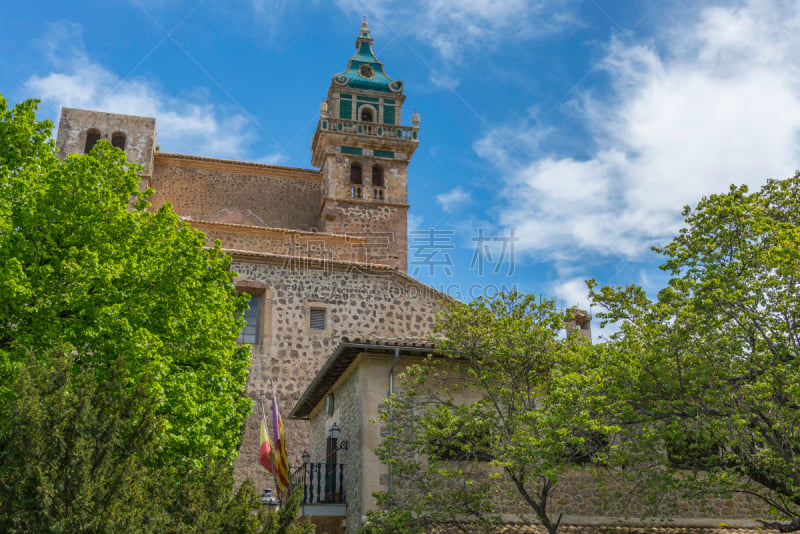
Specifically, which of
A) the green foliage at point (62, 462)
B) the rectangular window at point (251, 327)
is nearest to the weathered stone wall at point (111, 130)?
the rectangular window at point (251, 327)

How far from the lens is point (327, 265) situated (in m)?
23.7

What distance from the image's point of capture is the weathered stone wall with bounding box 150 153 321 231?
102 ft

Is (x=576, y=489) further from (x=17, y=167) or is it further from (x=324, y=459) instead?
(x=17, y=167)

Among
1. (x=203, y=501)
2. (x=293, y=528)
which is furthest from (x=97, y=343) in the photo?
(x=293, y=528)

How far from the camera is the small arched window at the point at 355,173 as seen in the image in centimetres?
3143

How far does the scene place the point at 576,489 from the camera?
48.0ft

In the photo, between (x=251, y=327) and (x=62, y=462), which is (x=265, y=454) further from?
(x=62, y=462)

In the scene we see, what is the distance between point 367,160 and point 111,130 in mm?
10338

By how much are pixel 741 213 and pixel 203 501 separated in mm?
9729

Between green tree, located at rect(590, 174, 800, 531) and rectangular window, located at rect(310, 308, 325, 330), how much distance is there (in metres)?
11.6

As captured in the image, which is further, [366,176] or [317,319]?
[366,176]

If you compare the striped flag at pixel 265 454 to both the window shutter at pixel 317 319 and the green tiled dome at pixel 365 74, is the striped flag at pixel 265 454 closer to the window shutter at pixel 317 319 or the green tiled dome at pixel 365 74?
the window shutter at pixel 317 319

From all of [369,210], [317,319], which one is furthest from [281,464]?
[369,210]

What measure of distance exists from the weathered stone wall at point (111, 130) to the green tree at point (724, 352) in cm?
2226
